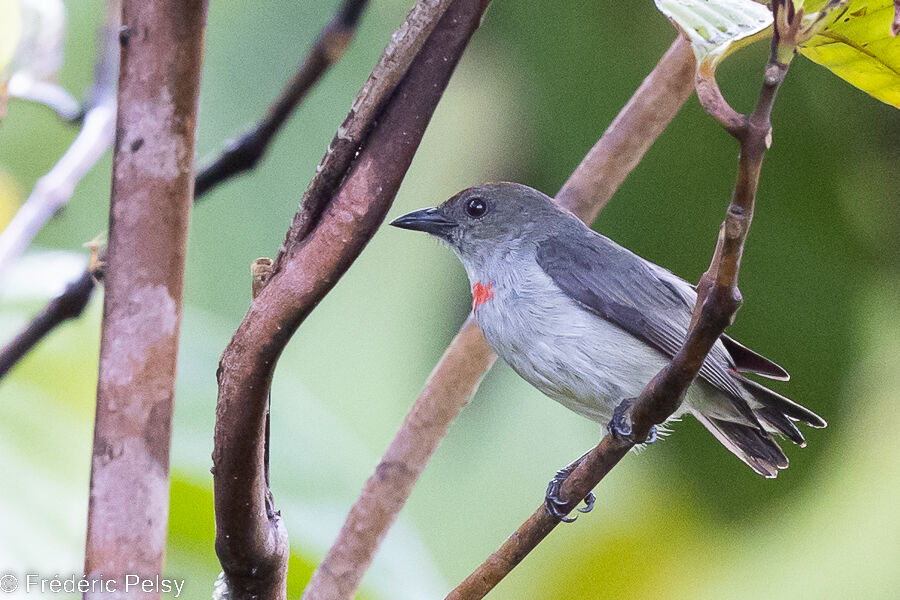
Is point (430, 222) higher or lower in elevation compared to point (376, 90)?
lower

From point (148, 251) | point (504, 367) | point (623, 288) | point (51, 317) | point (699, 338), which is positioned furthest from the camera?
point (504, 367)

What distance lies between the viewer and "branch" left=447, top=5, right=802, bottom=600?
41cm

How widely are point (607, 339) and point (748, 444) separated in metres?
0.23

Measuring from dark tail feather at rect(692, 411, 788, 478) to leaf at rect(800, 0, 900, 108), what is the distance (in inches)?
25.3

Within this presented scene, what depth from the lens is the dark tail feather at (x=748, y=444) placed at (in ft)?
3.68

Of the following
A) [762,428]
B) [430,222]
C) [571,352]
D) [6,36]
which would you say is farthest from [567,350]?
[6,36]

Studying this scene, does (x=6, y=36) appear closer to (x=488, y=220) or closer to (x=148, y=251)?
(x=148, y=251)

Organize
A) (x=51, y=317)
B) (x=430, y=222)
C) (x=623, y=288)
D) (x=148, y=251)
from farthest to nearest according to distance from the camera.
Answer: (x=430, y=222)
(x=623, y=288)
(x=51, y=317)
(x=148, y=251)

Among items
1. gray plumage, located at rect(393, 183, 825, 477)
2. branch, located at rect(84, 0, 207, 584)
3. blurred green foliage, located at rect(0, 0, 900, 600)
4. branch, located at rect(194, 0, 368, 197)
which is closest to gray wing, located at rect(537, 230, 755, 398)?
gray plumage, located at rect(393, 183, 825, 477)

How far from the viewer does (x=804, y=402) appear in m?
1.68

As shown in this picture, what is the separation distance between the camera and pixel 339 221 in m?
0.55

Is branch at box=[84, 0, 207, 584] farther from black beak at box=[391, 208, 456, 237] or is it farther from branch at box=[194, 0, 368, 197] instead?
black beak at box=[391, 208, 456, 237]

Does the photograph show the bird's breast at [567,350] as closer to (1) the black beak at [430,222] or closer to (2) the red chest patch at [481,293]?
(2) the red chest patch at [481,293]

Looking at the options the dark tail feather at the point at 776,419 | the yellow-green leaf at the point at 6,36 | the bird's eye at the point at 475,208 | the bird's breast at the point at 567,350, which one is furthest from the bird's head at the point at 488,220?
the yellow-green leaf at the point at 6,36
